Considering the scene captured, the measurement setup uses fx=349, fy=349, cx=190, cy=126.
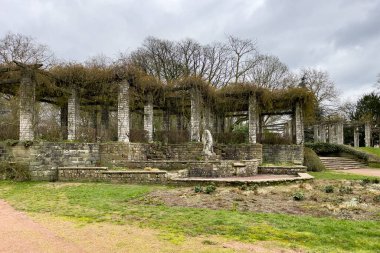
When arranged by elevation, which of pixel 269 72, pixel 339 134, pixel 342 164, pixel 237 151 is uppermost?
pixel 269 72

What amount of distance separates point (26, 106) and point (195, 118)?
27.9 feet

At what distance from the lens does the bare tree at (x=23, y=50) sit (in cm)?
2336

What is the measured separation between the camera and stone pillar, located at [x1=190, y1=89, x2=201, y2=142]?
61.9 ft

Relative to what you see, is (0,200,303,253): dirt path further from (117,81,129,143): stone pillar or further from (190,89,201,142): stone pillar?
(190,89,201,142): stone pillar

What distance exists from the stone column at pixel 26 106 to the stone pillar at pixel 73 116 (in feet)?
8.51

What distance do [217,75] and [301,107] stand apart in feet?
35.4

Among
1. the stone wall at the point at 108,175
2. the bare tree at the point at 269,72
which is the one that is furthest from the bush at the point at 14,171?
the bare tree at the point at 269,72

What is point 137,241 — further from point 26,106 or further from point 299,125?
point 299,125

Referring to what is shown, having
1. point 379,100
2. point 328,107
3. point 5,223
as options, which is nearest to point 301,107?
point 328,107

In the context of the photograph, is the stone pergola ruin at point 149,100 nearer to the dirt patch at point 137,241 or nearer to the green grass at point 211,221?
the green grass at point 211,221

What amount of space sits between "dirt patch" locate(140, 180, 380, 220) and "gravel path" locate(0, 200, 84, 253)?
286cm

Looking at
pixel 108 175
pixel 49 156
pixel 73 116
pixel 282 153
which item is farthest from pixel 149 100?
pixel 282 153

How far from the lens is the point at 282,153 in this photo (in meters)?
21.1

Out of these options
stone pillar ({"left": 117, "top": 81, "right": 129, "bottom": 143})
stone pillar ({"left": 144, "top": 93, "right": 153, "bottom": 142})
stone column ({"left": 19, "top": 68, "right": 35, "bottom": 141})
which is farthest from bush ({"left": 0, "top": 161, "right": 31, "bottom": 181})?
stone pillar ({"left": 144, "top": 93, "right": 153, "bottom": 142})
